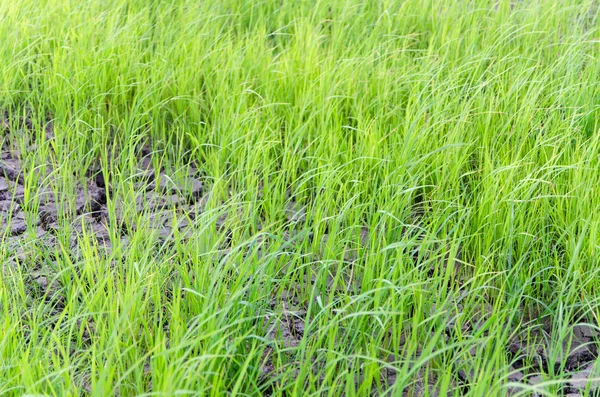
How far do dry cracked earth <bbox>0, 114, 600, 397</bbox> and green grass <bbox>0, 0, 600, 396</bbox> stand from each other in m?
0.02

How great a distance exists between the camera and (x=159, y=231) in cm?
211

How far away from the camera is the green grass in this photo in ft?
5.47

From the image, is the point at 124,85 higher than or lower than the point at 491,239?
higher

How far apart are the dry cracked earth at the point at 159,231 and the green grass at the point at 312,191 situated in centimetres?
2

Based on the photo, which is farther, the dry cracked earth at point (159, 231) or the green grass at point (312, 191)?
the dry cracked earth at point (159, 231)

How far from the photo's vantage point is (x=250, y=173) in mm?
2295

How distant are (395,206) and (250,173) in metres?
0.44

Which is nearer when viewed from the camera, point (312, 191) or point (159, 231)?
point (159, 231)

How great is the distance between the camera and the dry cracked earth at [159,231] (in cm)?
178

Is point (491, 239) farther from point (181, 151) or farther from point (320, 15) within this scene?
point (320, 15)

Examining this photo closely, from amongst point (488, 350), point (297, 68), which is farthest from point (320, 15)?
point (488, 350)

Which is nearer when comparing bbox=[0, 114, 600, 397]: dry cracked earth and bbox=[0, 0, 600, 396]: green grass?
bbox=[0, 0, 600, 396]: green grass

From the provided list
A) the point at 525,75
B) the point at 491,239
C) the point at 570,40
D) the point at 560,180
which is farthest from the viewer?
the point at 570,40

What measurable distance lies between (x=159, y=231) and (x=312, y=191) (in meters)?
0.48
